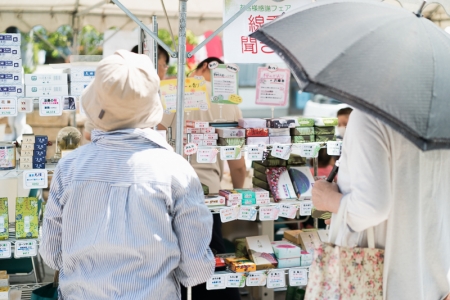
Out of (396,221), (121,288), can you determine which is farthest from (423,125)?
(121,288)

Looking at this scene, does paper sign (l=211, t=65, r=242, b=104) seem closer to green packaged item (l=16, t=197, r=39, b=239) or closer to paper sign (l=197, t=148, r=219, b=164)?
paper sign (l=197, t=148, r=219, b=164)

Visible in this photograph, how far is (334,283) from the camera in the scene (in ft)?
8.04

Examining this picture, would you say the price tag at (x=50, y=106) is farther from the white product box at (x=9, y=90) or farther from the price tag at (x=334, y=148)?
the price tag at (x=334, y=148)

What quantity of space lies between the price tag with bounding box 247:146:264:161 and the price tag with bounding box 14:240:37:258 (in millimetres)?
1579

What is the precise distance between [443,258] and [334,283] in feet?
1.56

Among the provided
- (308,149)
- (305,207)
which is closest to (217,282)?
(305,207)

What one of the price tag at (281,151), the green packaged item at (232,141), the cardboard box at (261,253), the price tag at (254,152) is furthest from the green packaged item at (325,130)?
the cardboard box at (261,253)

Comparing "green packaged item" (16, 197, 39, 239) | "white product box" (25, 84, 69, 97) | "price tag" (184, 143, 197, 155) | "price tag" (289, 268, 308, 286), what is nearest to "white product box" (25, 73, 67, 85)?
"white product box" (25, 84, 69, 97)

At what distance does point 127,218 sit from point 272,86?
273cm

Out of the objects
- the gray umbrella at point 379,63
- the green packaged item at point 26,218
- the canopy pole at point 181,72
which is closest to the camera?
the gray umbrella at point 379,63

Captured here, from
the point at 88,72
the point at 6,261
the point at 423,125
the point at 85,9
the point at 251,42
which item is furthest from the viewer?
the point at 85,9

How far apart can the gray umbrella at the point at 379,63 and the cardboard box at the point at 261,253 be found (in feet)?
7.68

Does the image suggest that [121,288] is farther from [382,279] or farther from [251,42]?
[251,42]

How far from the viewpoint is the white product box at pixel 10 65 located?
4.07m
